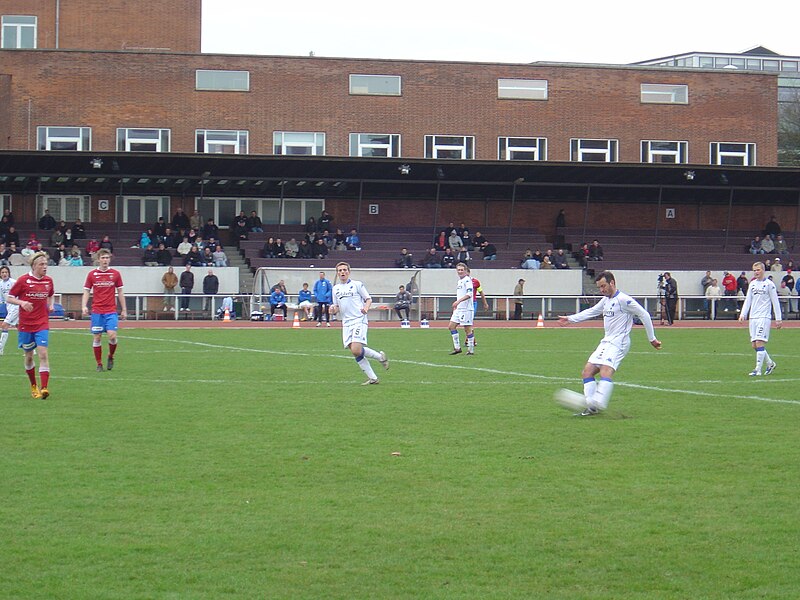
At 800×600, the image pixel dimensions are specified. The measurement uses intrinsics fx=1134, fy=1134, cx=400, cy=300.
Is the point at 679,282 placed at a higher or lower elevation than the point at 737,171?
lower

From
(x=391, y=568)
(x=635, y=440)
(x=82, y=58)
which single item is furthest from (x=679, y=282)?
(x=391, y=568)

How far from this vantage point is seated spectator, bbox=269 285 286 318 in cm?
4116

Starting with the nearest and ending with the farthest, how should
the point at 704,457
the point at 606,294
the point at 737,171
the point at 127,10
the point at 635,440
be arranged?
the point at 704,457 → the point at 635,440 → the point at 606,294 → the point at 737,171 → the point at 127,10

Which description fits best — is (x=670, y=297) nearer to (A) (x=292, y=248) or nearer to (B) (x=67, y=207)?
(A) (x=292, y=248)

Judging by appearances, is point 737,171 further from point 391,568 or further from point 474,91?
point 391,568

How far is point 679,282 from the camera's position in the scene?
1834 inches

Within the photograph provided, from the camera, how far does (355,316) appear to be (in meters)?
17.5

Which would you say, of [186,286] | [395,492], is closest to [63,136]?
[186,286]

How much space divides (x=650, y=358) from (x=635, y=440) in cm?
1216

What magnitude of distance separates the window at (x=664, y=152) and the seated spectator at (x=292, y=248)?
19.0m

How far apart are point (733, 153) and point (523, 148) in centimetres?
1090

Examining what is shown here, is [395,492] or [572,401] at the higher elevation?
[572,401]

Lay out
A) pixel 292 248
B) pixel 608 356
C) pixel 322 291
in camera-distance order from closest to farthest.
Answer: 1. pixel 608 356
2. pixel 322 291
3. pixel 292 248

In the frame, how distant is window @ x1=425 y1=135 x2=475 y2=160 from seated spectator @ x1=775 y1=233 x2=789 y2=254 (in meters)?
14.7
